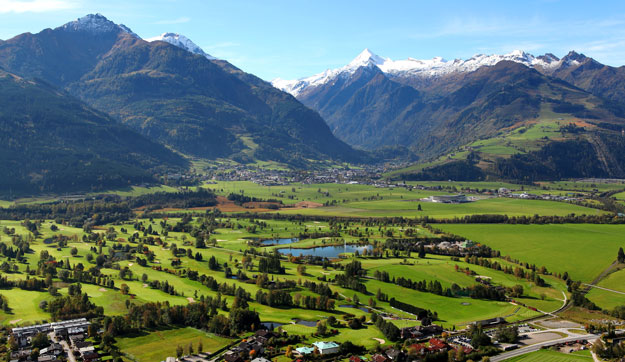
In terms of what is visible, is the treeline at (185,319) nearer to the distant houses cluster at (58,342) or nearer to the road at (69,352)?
the distant houses cluster at (58,342)

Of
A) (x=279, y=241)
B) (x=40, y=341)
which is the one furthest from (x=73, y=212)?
(x=40, y=341)

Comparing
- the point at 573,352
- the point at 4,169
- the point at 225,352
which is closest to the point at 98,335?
the point at 225,352

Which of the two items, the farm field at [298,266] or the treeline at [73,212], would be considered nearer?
the farm field at [298,266]

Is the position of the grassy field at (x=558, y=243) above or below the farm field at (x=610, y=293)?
above

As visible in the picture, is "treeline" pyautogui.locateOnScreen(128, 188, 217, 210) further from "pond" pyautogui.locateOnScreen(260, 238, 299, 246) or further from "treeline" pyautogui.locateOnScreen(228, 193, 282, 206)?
"pond" pyautogui.locateOnScreen(260, 238, 299, 246)

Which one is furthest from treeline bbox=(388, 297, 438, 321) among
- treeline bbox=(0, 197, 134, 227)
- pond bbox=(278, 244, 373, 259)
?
treeline bbox=(0, 197, 134, 227)

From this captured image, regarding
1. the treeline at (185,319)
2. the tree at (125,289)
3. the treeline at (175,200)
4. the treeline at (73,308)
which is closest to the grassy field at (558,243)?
the treeline at (185,319)
